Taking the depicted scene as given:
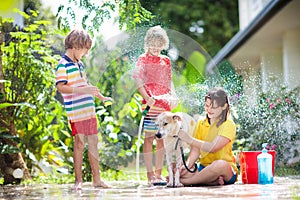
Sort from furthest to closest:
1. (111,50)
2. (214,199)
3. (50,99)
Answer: (50,99), (111,50), (214,199)

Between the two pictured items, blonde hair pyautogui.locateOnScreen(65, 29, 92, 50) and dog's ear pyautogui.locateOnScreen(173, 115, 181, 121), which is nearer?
dog's ear pyautogui.locateOnScreen(173, 115, 181, 121)

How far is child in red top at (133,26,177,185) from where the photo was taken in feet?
13.2

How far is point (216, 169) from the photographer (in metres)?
3.91

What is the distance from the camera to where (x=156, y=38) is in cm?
412

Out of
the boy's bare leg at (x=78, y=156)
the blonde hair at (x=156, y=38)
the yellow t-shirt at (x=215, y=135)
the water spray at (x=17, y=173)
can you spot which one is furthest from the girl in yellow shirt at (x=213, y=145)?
the water spray at (x=17, y=173)

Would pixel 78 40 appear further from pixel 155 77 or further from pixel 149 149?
pixel 149 149

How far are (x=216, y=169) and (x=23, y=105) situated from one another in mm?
2120

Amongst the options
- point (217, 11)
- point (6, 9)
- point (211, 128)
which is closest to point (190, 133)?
point (211, 128)

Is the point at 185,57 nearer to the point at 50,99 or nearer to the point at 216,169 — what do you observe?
the point at 216,169

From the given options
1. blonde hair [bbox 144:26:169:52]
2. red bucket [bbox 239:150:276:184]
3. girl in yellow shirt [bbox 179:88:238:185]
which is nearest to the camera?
girl in yellow shirt [bbox 179:88:238:185]

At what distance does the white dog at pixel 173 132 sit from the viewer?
12.5 ft

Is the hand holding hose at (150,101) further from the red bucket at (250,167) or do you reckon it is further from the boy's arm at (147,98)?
the red bucket at (250,167)

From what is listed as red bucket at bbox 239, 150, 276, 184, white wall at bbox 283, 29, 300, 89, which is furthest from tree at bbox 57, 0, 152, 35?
white wall at bbox 283, 29, 300, 89

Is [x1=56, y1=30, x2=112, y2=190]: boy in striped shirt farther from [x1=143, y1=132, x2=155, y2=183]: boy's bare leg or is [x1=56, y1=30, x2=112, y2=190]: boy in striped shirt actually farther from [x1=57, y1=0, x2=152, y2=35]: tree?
[x1=143, y1=132, x2=155, y2=183]: boy's bare leg
